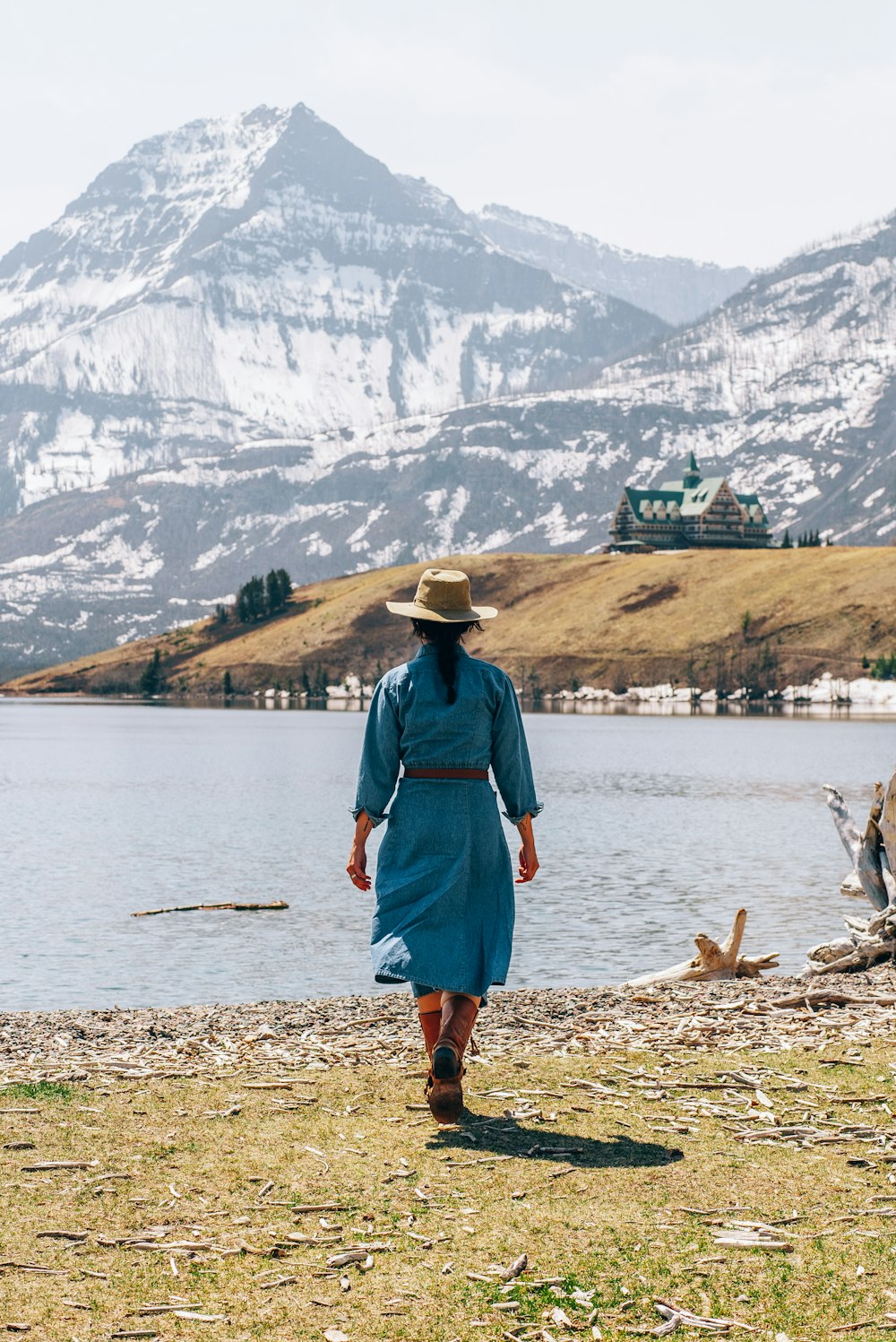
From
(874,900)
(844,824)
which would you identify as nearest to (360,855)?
(874,900)

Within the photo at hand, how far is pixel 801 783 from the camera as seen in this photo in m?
81.6

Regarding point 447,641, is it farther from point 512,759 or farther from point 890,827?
point 890,827

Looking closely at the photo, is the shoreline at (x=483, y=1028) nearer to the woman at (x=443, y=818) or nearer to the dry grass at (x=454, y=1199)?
the dry grass at (x=454, y=1199)

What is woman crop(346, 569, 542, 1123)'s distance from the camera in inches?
494

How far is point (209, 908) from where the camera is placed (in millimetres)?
36344

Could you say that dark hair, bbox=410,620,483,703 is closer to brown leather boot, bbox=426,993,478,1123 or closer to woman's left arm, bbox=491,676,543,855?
woman's left arm, bbox=491,676,543,855

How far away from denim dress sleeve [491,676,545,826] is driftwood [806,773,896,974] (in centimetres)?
950

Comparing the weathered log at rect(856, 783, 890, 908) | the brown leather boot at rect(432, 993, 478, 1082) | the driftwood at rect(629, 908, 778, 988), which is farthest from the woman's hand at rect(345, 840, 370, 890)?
the weathered log at rect(856, 783, 890, 908)

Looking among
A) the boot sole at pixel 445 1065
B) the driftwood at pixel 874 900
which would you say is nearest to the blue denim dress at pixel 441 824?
the boot sole at pixel 445 1065

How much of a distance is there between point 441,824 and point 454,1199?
3.38 meters

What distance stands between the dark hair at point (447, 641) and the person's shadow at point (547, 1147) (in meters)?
3.54

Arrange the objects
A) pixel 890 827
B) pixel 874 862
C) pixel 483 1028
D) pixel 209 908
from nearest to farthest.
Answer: pixel 483 1028 → pixel 890 827 → pixel 874 862 → pixel 209 908

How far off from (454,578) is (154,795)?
6501 centimetres

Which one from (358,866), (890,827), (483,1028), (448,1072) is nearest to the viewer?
(448,1072)
